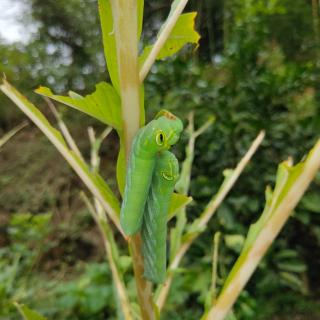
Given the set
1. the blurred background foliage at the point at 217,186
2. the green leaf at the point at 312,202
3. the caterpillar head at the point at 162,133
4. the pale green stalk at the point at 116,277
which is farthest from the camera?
the green leaf at the point at 312,202

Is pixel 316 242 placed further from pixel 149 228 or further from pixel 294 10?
pixel 149 228

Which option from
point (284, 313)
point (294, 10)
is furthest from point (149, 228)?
point (294, 10)

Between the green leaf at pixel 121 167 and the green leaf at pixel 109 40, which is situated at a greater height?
the green leaf at pixel 109 40

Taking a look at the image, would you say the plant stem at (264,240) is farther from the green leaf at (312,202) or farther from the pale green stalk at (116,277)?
the green leaf at (312,202)

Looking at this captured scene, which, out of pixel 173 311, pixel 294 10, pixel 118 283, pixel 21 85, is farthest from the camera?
pixel 21 85

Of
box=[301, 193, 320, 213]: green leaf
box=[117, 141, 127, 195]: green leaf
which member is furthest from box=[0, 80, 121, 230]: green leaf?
box=[301, 193, 320, 213]: green leaf

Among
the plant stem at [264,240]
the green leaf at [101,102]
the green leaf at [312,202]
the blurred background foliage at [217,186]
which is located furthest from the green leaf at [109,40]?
the green leaf at [312,202]
